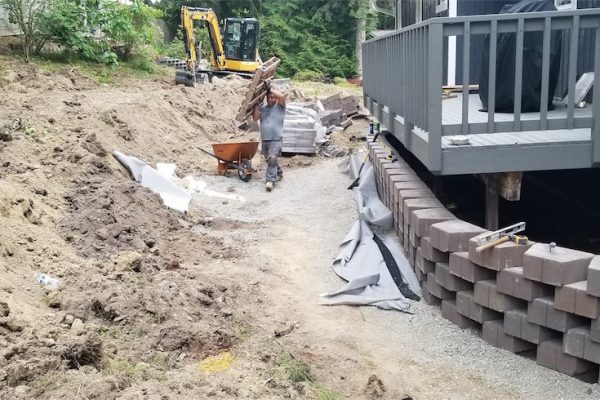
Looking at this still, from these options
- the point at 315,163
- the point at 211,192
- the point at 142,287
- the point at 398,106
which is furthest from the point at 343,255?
the point at 315,163

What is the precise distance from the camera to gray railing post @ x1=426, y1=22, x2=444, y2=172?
5254mm

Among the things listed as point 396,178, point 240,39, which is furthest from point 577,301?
point 240,39

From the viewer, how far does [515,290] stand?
187 inches

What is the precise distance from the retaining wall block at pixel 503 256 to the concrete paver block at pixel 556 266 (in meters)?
0.17

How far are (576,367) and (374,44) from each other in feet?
20.5

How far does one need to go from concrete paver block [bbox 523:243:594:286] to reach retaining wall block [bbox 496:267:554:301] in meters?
0.08

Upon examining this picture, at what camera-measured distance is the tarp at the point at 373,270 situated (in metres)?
6.20

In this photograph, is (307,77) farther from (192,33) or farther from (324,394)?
(324,394)

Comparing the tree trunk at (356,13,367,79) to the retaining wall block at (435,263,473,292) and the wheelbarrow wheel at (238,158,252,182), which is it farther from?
the retaining wall block at (435,263,473,292)

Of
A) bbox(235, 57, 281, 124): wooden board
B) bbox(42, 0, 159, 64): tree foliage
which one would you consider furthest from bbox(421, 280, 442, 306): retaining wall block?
bbox(42, 0, 159, 64): tree foliage

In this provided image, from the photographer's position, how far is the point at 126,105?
14422 millimetres

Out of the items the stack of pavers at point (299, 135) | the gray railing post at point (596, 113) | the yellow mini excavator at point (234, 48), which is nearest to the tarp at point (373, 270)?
the gray railing post at point (596, 113)

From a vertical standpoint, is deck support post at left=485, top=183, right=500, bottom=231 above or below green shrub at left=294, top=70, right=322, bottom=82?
below

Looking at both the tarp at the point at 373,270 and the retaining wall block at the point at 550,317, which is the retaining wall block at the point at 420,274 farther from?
the retaining wall block at the point at 550,317
